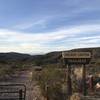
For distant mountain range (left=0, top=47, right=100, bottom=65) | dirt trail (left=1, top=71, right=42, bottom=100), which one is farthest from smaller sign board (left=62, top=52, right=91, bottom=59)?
distant mountain range (left=0, top=47, right=100, bottom=65)

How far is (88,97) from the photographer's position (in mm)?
18797

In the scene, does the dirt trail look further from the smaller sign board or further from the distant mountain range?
the distant mountain range

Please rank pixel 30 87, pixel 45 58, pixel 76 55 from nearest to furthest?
pixel 76 55
pixel 30 87
pixel 45 58

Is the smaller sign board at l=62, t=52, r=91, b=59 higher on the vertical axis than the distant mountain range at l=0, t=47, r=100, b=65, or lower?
lower

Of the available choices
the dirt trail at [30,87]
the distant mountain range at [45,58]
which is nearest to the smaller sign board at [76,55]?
the dirt trail at [30,87]

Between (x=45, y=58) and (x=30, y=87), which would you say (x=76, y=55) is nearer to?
(x=30, y=87)

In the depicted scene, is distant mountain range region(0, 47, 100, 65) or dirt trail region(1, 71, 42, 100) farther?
distant mountain range region(0, 47, 100, 65)

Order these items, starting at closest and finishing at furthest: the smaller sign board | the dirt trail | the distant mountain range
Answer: the dirt trail → the smaller sign board → the distant mountain range

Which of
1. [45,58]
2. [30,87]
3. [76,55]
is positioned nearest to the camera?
[76,55]

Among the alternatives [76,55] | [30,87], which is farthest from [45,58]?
[76,55]

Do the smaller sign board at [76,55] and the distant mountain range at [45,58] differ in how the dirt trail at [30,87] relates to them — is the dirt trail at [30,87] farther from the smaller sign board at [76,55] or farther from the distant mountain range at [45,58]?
the distant mountain range at [45,58]

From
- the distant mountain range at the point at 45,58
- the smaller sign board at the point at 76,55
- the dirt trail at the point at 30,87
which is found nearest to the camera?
the dirt trail at the point at 30,87

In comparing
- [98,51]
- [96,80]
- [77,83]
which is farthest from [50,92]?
[98,51]

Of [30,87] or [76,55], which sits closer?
[76,55]
